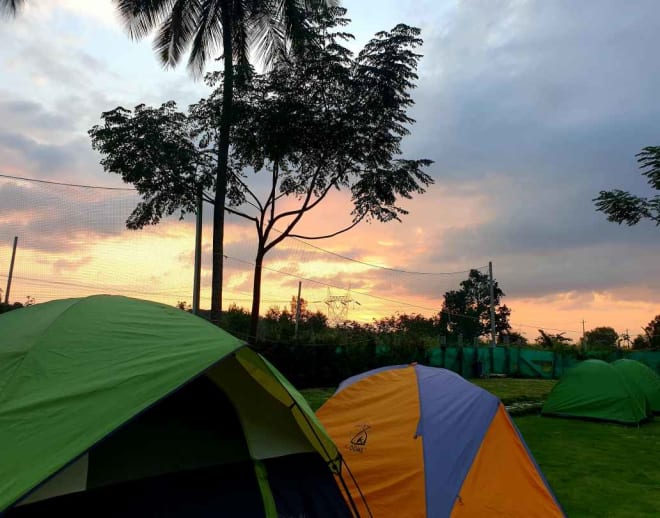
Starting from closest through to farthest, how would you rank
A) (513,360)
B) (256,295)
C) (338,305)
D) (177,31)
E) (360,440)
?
1. (360,440)
2. (177,31)
3. (256,295)
4. (338,305)
5. (513,360)

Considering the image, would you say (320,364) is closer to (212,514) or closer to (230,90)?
(230,90)

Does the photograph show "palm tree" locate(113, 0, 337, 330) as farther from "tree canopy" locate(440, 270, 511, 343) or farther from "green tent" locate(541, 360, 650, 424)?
"tree canopy" locate(440, 270, 511, 343)

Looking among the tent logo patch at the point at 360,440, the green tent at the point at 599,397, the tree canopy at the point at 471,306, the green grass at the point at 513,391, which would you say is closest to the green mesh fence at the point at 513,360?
the green grass at the point at 513,391

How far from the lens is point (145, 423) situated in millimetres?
4344

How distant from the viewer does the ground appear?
5250 millimetres

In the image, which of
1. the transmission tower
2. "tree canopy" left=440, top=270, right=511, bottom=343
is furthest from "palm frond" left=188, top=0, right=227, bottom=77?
"tree canopy" left=440, top=270, right=511, bottom=343

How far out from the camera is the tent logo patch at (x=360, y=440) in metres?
4.66

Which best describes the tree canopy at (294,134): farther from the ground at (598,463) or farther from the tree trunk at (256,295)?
the ground at (598,463)

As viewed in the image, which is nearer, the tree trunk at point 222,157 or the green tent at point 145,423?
the green tent at point 145,423

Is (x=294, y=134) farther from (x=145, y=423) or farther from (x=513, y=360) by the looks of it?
(x=513, y=360)

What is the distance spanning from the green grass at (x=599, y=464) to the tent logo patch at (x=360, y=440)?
1.98 metres

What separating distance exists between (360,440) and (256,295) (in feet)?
30.0

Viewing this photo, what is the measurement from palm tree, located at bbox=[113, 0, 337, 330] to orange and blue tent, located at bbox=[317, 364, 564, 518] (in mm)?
7615

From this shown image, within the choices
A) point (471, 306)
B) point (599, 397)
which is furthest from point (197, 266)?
point (471, 306)
